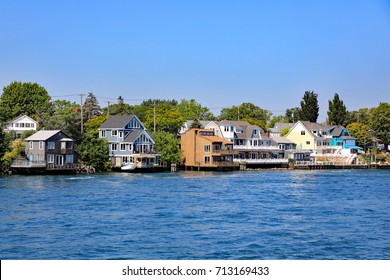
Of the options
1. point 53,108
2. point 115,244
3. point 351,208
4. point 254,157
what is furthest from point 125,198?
point 53,108

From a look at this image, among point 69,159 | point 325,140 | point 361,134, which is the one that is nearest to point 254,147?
point 325,140

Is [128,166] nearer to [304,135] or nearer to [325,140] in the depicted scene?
[304,135]

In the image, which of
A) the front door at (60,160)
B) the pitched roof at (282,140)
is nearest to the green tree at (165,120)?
the pitched roof at (282,140)

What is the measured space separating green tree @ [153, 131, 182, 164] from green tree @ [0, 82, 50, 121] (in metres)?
20.4

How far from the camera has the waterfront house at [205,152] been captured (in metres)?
68.7

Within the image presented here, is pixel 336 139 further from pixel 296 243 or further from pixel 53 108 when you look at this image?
pixel 296 243

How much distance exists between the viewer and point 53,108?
8244 centimetres

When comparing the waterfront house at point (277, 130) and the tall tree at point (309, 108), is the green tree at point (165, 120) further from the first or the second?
the tall tree at point (309, 108)

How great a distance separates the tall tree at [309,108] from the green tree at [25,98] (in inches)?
1565

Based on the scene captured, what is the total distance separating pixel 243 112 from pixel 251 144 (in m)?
26.1

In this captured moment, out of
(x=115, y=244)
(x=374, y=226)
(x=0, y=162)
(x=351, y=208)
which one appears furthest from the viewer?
(x=0, y=162)

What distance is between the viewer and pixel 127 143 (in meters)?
65.1

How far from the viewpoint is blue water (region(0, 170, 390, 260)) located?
1888cm

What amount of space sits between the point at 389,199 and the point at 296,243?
16.3 m
